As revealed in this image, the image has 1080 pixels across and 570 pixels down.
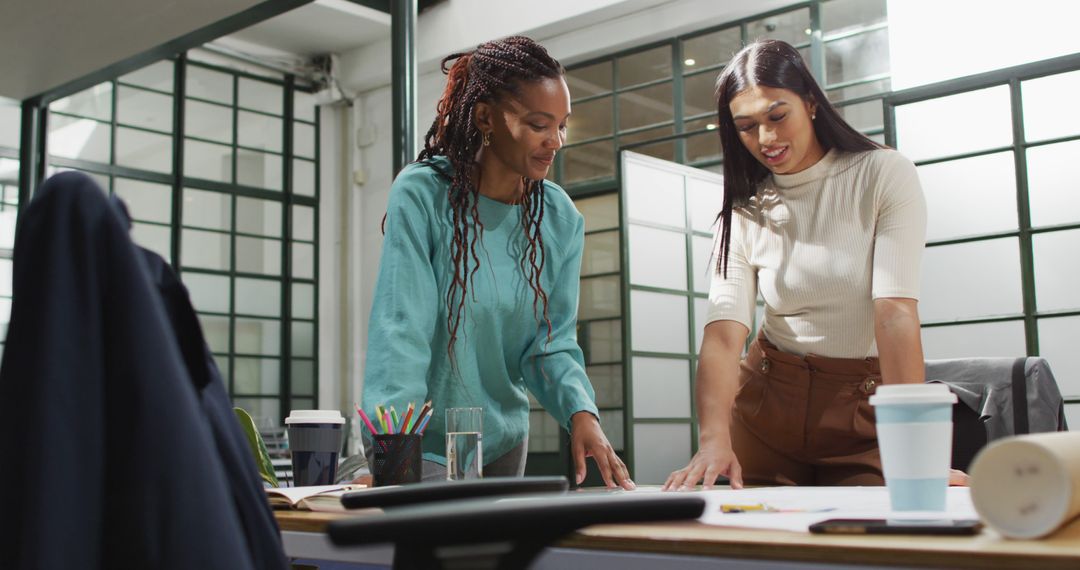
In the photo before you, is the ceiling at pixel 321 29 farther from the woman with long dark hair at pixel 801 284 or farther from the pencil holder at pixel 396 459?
the pencil holder at pixel 396 459

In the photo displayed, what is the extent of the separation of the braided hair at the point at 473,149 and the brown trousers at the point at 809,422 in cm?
34

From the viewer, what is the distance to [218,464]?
70cm

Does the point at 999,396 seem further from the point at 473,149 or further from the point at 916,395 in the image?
the point at 916,395

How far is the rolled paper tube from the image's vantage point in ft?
2.13

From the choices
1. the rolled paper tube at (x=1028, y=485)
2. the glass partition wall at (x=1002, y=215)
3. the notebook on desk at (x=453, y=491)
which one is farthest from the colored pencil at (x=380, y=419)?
the glass partition wall at (x=1002, y=215)

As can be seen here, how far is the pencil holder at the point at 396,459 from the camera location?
50.9 inches

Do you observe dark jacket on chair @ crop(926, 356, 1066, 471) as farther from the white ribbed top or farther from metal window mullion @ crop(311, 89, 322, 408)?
metal window mullion @ crop(311, 89, 322, 408)

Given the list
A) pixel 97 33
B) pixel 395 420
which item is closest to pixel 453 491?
pixel 395 420

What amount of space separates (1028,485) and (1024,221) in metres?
4.36

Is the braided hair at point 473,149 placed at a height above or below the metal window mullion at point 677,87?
below

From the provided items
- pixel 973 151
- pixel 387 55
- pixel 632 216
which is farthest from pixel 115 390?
pixel 387 55

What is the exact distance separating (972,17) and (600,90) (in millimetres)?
3412

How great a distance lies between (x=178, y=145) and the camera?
8.88 metres

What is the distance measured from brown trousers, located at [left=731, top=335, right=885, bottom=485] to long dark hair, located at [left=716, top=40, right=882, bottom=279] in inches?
8.5
